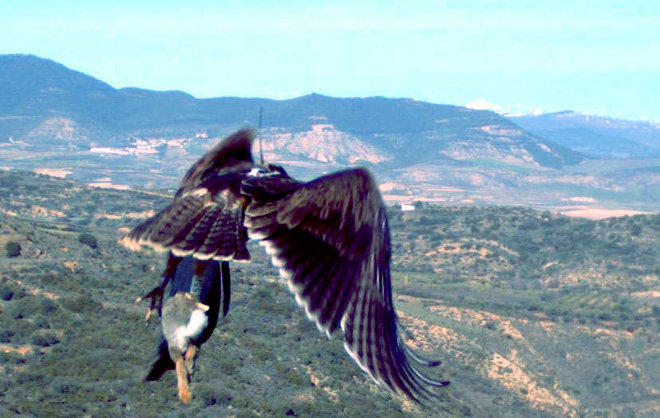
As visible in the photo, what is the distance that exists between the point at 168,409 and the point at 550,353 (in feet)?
126

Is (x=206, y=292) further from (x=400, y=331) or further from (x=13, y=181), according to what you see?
(x=13, y=181)

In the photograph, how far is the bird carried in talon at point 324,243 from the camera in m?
4.67

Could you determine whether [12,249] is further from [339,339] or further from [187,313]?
[187,313]

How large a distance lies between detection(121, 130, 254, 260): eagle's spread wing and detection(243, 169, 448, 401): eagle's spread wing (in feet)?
0.37

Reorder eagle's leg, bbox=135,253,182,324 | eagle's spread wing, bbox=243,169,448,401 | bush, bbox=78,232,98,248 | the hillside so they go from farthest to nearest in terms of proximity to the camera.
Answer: bush, bbox=78,232,98,248
the hillside
eagle's leg, bbox=135,253,182,324
eagle's spread wing, bbox=243,169,448,401

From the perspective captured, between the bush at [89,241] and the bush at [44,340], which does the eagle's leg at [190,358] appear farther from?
the bush at [89,241]

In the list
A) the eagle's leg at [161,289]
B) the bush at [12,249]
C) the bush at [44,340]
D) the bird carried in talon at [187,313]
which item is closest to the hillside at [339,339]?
the bush at [44,340]

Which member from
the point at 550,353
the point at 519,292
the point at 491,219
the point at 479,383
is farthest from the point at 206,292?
the point at 491,219

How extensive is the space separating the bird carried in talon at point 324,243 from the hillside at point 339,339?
0.25 m

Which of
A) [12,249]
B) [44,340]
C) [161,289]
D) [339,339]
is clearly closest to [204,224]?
[161,289]

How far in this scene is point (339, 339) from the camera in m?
5.35

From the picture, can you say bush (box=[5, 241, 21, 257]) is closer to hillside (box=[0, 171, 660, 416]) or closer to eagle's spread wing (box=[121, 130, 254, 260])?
hillside (box=[0, 171, 660, 416])

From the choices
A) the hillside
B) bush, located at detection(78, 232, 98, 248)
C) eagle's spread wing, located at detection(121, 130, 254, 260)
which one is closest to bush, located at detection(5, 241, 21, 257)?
the hillside

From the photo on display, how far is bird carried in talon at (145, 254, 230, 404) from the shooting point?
4559mm
